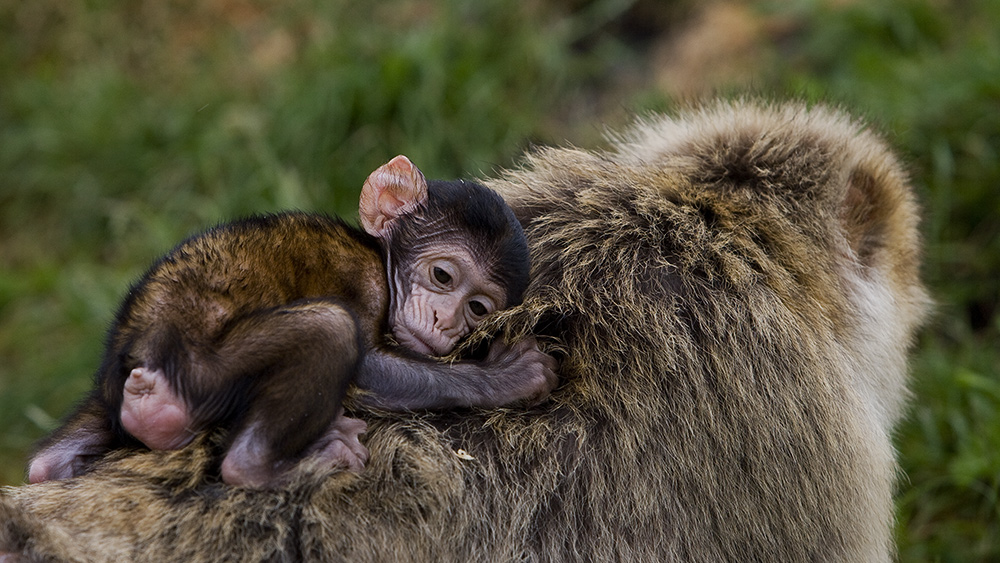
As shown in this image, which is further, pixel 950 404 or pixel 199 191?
pixel 199 191

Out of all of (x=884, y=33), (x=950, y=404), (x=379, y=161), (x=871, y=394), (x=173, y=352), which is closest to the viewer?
(x=173, y=352)

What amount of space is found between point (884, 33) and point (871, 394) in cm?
412

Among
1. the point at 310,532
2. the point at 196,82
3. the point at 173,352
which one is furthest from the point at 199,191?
the point at 310,532

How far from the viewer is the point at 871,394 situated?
10.2 ft

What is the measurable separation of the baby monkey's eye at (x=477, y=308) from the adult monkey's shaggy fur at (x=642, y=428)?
110 millimetres

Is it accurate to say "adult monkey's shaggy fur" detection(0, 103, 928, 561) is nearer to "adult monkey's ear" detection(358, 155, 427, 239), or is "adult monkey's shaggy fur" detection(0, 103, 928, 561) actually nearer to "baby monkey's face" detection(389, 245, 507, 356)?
"baby monkey's face" detection(389, 245, 507, 356)

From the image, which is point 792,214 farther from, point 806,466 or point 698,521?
point 698,521

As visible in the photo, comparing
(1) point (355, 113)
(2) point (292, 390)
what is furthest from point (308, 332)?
(1) point (355, 113)

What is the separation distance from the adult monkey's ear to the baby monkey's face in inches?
7.5

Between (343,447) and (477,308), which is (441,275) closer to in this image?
(477,308)

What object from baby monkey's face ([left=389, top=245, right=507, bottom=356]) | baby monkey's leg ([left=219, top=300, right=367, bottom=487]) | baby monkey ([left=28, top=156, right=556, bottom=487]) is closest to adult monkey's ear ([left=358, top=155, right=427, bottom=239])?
baby monkey ([left=28, top=156, right=556, bottom=487])

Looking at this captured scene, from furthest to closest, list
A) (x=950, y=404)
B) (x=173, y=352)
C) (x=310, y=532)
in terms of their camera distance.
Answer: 1. (x=950, y=404)
2. (x=173, y=352)
3. (x=310, y=532)

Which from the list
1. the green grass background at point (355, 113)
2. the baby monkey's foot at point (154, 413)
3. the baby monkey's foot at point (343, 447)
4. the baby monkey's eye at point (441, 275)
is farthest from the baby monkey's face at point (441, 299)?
the green grass background at point (355, 113)

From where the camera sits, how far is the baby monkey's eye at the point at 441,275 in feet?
9.80
